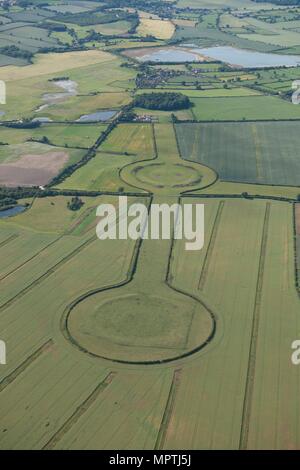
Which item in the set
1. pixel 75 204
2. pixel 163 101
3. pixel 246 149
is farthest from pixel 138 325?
pixel 163 101

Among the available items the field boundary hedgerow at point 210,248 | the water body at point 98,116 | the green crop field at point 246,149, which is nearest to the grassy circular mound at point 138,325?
the field boundary hedgerow at point 210,248

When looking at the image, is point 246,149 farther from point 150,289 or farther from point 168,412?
point 168,412

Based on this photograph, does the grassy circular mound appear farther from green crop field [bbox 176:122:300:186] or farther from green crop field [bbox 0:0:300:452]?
green crop field [bbox 176:122:300:186]

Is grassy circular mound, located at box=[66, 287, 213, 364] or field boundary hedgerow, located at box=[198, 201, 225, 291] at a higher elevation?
field boundary hedgerow, located at box=[198, 201, 225, 291]

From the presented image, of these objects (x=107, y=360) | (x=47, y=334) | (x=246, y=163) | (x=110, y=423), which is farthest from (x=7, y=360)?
(x=246, y=163)

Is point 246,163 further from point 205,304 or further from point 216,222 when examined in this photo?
point 205,304

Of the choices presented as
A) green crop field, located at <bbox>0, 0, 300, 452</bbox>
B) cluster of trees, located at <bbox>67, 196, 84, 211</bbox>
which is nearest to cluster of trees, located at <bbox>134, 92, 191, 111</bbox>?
green crop field, located at <bbox>0, 0, 300, 452</bbox>
